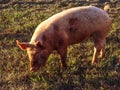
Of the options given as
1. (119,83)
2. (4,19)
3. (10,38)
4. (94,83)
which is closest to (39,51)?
(94,83)

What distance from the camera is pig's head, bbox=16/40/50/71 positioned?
605cm

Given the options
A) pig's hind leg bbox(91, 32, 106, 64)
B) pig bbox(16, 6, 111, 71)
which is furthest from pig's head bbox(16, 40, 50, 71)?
pig's hind leg bbox(91, 32, 106, 64)

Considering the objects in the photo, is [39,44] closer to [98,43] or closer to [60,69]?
[60,69]

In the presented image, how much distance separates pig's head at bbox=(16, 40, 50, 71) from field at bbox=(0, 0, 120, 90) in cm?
48

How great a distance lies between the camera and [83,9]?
22.0ft

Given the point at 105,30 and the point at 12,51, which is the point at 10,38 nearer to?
the point at 12,51

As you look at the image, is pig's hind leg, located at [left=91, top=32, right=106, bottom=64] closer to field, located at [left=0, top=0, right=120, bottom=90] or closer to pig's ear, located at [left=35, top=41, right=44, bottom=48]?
field, located at [left=0, top=0, right=120, bottom=90]

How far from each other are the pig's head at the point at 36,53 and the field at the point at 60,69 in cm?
48

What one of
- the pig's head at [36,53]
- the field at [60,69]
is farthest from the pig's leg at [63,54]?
the pig's head at [36,53]

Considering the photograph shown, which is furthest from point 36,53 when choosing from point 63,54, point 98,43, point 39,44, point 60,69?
point 98,43

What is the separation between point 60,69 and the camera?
6836mm

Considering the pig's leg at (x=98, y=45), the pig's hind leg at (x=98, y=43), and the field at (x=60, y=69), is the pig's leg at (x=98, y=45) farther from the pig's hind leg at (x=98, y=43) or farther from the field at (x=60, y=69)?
the field at (x=60, y=69)

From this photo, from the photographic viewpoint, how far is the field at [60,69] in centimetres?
639

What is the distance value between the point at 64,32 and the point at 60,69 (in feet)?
2.87
